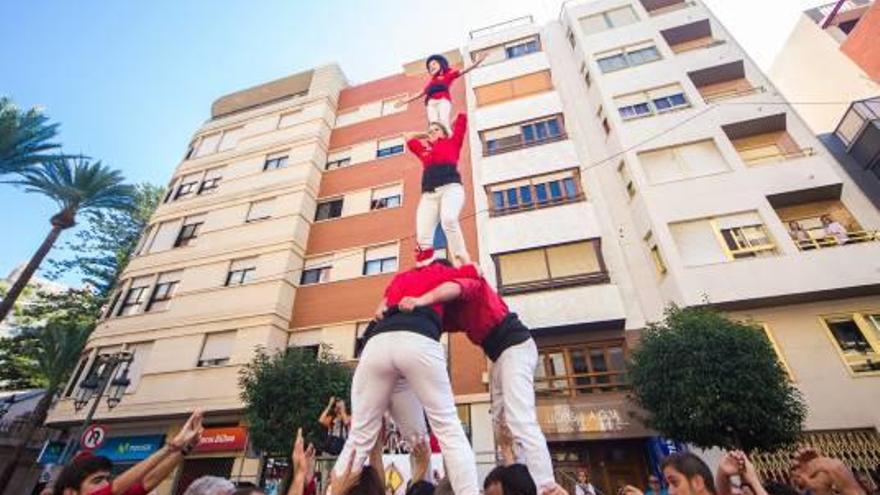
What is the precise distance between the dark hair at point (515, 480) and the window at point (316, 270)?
16771mm

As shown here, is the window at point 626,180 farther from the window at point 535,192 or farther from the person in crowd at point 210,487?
Result: the person in crowd at point 210,487

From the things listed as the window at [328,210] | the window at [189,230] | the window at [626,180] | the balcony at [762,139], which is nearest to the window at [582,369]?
the window at [626,180]

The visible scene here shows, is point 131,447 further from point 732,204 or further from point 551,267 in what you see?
point 732,204

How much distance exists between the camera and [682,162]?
16.3 meters

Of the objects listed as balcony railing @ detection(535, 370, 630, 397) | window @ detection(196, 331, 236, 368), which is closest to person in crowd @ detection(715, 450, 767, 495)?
balcony railing @ detection(535, 370, 630, 397)

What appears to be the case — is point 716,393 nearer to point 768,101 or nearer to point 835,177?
point 835,177

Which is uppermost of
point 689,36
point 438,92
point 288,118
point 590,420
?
point 288,118

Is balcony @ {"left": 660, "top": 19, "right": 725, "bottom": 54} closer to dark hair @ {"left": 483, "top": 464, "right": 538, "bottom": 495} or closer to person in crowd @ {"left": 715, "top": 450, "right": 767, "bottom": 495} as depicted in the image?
person in crowd @ {"left": 715, "top": 450, "right": 767, "bottom": 495}

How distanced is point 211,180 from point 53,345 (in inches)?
435

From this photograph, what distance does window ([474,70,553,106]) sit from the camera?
20734 millimetres

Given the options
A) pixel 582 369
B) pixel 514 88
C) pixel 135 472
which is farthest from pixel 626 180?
pixel 135 472

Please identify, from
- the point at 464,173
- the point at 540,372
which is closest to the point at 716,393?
the point at 540,372

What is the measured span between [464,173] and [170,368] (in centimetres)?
1429

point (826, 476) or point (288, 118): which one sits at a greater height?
point (288, 118)
